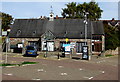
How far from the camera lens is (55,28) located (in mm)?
46250

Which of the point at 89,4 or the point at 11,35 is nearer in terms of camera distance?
the point at 11,35

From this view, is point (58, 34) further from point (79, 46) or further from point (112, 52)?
point (112, 52)

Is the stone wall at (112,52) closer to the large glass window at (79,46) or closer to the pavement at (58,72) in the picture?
the large glass window at (79,46)

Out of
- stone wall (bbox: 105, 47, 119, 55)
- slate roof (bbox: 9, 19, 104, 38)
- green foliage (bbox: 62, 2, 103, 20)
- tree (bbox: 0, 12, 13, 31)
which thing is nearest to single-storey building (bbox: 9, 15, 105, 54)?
slate roof (bbox: 9, 19, 104, 38)

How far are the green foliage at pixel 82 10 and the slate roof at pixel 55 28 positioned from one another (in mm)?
20977

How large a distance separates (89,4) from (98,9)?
11.0 ft

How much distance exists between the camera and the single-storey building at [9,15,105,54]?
43438mm

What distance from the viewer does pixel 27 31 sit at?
1817 inches

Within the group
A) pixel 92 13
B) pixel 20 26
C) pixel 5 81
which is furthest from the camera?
pixel 92 13

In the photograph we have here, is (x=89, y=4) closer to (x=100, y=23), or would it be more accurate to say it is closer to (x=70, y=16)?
(x=70, y=16)

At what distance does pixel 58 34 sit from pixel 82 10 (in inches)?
1049

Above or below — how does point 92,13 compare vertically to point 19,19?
above

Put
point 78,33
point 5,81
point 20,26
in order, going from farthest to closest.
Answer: point 20,26, point 78,33, point 5,81

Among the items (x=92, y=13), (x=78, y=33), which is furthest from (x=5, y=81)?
(x=92, y=13)
